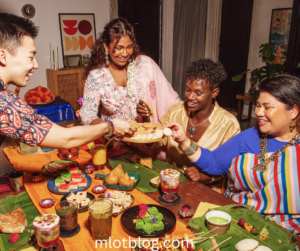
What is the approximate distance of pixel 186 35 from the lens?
7.80 m

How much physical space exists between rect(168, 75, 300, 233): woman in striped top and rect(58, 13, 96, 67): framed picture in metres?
6.23

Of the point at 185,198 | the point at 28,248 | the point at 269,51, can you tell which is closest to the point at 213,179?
the point at 185,198

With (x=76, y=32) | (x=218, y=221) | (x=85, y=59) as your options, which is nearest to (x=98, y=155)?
(x=218, y=221)

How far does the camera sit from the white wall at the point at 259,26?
7002mm

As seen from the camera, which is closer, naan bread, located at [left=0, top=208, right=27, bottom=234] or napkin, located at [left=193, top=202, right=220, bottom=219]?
naan bread, located at [left=0, top=208, right=27, bottom=234]

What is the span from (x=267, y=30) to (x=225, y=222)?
707cm

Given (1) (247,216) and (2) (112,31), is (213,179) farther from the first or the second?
(2) (112,31)

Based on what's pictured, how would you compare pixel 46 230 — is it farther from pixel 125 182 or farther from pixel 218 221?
pixel 218 221

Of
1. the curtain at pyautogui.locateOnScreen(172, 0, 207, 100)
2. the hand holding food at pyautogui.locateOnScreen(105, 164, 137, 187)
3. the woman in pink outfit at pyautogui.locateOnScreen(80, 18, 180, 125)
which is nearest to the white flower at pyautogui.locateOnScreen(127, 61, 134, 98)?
the woman in pink outfit at pyautogui.locateOnScreen(80, 18, 180, 125)

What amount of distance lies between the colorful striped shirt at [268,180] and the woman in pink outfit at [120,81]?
102 centimetres

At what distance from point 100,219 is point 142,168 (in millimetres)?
889

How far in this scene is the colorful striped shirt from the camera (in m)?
1.69

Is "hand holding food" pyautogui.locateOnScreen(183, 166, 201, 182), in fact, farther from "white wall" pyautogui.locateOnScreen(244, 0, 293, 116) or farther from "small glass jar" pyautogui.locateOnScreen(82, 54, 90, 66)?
"white wall" pyautogui.locateOnScreen(244, 0, 293, 116)

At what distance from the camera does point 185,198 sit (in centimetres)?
176
